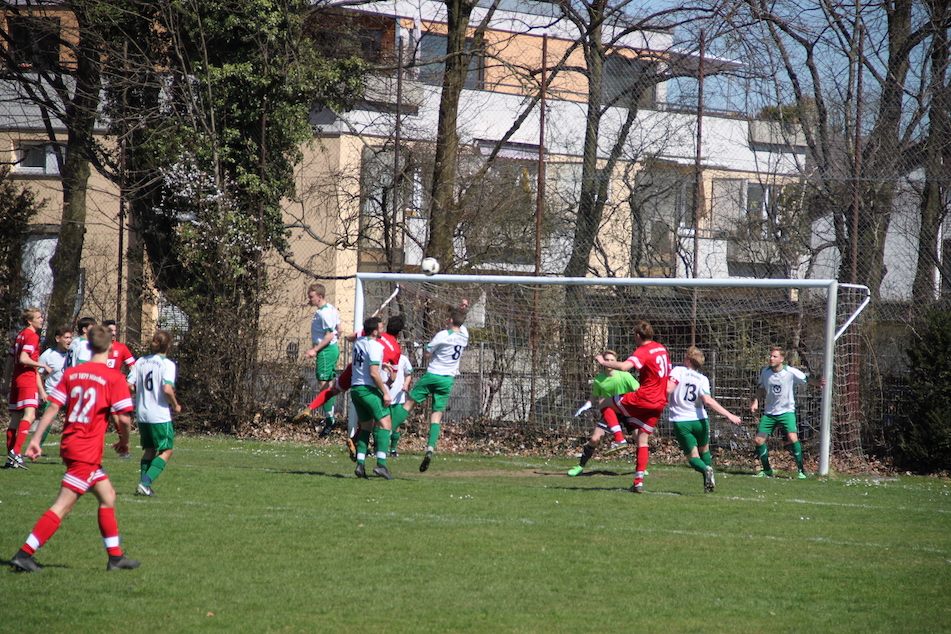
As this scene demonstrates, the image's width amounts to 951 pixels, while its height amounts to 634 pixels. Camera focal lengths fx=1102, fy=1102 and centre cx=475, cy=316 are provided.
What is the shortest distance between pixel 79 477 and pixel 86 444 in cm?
22

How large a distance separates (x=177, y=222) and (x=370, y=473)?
29.4 feet

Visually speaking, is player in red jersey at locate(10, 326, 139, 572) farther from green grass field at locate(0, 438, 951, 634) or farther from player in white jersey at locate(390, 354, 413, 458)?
player in white jersey at locate(390, 354, 413, 458)

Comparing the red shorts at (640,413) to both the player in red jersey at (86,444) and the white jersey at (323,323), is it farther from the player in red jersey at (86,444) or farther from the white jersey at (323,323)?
the player in red jersey at (86,444)

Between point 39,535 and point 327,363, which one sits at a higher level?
point 327,363

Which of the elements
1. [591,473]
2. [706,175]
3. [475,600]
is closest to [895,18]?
[706,175]

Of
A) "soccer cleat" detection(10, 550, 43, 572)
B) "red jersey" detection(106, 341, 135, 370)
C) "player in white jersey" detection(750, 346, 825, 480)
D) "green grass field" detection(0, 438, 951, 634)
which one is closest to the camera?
"green grass field" detection(0, 438, 951, 634)

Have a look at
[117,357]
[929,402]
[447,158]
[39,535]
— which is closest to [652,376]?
[929,402]

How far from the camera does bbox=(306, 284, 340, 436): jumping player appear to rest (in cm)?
1600

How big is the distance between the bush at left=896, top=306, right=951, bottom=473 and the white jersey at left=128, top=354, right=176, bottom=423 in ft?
34.6

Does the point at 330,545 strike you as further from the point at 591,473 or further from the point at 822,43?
the point at 822,43

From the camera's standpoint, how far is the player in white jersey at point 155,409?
1058 centimetres

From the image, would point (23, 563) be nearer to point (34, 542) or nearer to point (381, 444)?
point (34, 542)

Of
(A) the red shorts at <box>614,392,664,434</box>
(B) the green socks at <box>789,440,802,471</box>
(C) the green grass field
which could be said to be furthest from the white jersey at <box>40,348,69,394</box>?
(B) the green socks at <box>789,440,802,471</box>

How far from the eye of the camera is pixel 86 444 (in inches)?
281
